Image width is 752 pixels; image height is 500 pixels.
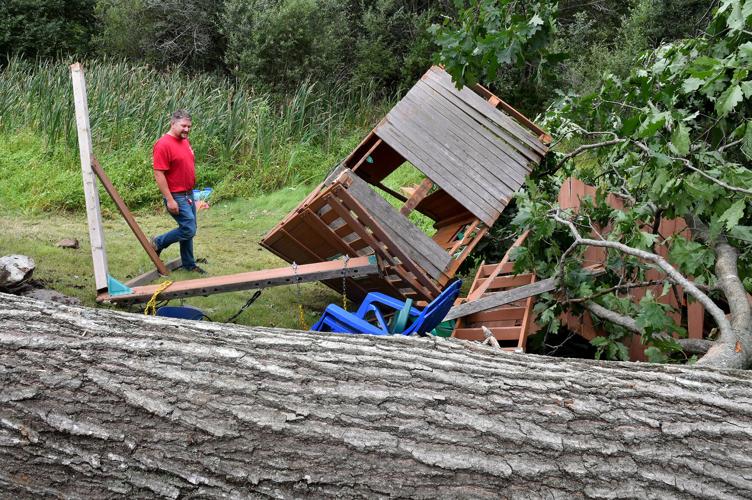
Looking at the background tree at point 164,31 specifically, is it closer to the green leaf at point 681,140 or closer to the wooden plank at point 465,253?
the wooden plank at point 465,253

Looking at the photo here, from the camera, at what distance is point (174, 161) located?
22.1 feet

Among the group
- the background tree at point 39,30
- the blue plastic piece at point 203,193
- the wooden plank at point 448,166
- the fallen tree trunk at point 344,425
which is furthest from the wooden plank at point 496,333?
the background tree at point 39,30

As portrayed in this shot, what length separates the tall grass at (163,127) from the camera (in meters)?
10.6

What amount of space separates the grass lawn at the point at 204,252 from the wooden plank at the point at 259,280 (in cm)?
56

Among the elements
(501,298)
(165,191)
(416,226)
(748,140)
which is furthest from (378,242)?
(748,140)

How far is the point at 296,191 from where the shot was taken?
1099 cm

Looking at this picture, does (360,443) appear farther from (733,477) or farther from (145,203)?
(145,203)

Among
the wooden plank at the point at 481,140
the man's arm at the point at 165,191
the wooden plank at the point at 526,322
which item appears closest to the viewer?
the wooden plank at the point at 526,322

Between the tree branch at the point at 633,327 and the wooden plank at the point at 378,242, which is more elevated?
the tree branch at the point at 633,327

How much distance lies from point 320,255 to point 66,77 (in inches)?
306

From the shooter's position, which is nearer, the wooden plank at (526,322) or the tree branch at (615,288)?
the tree branch at (615,288)

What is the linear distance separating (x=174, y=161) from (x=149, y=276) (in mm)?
1111

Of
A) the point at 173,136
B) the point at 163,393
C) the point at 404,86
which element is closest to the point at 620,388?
the point at 163,393

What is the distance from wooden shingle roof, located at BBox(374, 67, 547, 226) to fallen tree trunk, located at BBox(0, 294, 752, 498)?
12.0 ft
